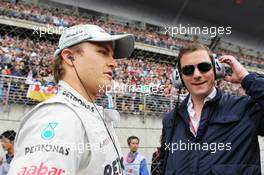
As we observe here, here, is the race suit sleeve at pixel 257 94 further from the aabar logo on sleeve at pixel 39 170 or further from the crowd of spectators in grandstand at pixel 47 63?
the crowd of spectators in grandstand at pixel 47 63

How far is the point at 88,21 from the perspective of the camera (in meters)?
10.1

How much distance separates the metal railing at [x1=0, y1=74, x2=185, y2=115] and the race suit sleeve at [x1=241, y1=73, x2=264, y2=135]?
3239mm

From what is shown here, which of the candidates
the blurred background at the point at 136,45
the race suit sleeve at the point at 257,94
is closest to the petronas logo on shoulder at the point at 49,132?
the race suit sleeve at the point at 257,94

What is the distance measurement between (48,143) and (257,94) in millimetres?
709

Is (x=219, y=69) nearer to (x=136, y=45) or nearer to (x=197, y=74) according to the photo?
(x=197, y=74)

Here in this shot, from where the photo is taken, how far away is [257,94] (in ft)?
3.37

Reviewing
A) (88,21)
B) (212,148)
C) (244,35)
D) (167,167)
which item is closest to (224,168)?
(212,148)

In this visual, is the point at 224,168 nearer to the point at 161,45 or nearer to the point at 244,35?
the point at 161,45

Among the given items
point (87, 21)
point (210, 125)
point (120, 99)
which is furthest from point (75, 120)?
point (87, 21)

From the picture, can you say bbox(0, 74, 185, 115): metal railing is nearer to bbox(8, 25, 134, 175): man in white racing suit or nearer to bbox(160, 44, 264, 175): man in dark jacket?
bbox(160, 44, 264, 175): man in dark jacket

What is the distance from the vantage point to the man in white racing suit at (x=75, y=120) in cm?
59

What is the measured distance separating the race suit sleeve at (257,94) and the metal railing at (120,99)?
128 inches

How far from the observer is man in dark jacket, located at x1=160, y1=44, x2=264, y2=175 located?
1.02 m

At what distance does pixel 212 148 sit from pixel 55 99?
0.56m
